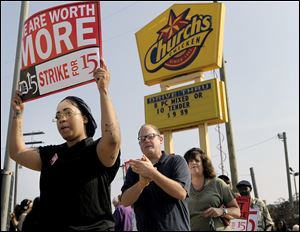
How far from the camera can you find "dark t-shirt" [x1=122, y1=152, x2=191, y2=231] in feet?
9.25

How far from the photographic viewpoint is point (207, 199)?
11.9 ft

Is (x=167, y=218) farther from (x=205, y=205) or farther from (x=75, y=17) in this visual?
(x=75, y=17)

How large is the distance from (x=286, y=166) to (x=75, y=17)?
33.3 m

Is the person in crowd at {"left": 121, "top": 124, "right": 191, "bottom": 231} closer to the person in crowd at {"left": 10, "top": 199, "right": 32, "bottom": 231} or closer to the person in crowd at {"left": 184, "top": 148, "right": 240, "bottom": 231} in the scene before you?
the person in crowd at {"left": 184, "top": 148, "right": 240, "bottom": 231}

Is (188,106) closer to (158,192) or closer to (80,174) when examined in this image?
(158,192)

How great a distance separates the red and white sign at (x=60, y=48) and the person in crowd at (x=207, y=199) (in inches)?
56.9

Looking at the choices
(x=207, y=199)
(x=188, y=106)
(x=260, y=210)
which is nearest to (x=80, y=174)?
(x=207, y=199)

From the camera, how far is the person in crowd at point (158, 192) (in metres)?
2.69

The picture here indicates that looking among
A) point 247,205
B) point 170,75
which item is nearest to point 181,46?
point 170,75

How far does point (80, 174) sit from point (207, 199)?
183 cm

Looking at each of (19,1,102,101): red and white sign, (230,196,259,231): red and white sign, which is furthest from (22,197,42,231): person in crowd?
(230,196,259,231): red and white sign

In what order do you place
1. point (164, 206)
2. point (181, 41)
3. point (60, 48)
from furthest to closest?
point (181, 41)
point (60, 48)
point (164, 206)

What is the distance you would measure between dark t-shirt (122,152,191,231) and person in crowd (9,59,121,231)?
2.54ft

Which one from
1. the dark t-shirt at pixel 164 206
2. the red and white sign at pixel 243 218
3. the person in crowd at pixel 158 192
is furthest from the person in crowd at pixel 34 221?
the red and white sign at pixel 243 218
